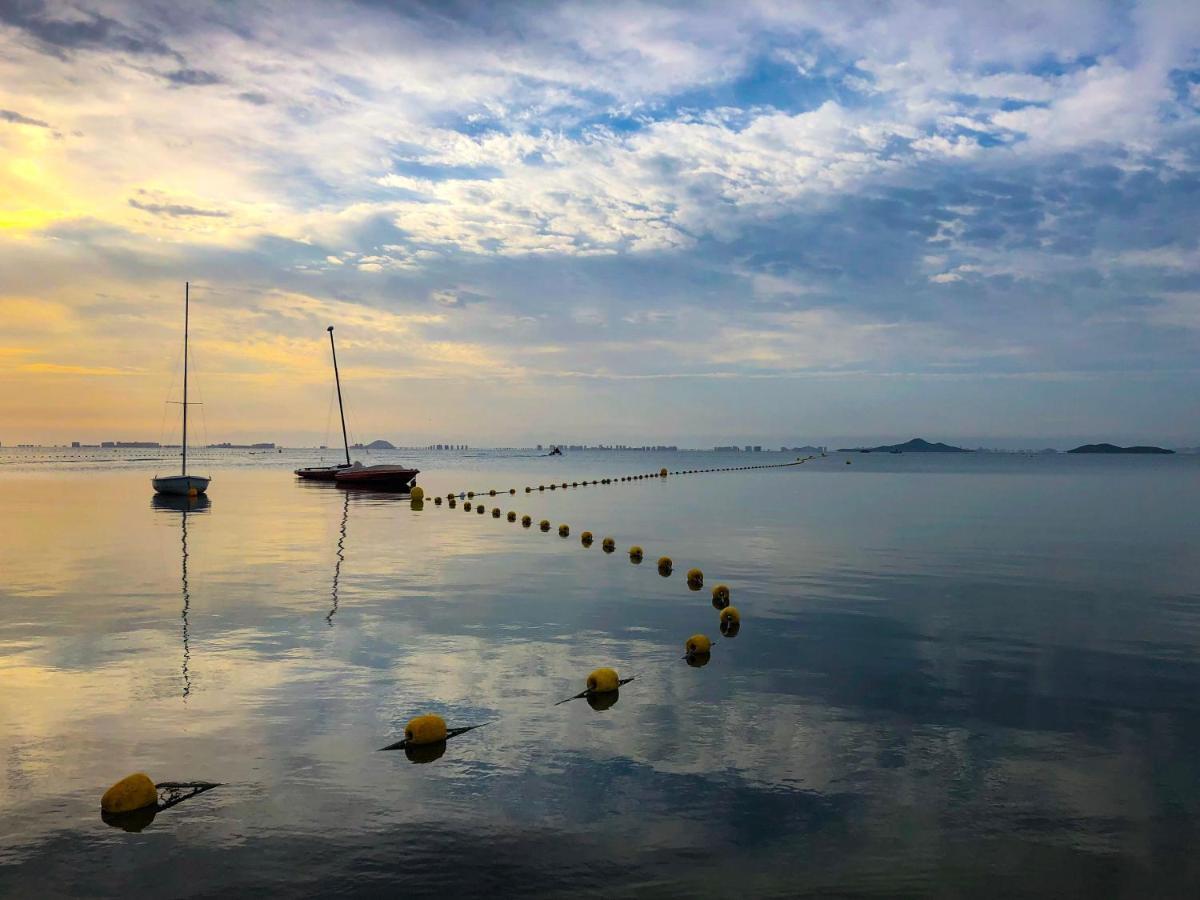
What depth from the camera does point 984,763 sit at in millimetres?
10273

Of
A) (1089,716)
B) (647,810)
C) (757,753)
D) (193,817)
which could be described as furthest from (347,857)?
(1089,716)

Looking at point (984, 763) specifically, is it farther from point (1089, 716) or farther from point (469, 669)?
point (469, 669)

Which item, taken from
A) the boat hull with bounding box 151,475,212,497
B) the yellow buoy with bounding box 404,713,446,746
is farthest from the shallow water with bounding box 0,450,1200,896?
the boat hull with bounding box 151,475,212,497

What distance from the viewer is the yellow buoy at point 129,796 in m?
8.70

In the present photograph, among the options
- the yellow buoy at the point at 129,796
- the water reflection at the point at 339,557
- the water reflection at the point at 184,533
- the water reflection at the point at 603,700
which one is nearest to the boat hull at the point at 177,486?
the water reflection at the point at 184,533

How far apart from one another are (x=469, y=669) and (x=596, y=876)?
7.15 meters

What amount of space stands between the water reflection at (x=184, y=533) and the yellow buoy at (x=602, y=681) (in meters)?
6.09

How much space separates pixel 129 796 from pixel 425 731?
10.8 ft

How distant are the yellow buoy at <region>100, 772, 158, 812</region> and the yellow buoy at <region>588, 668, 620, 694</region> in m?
6.10

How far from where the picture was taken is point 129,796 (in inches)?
344

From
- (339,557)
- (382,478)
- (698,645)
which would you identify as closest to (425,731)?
(698,645)

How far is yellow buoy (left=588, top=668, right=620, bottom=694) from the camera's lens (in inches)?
508

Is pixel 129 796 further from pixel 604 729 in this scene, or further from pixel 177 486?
pixel 177 486

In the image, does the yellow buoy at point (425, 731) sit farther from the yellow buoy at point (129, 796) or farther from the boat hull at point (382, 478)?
the boat hull at point (382, 478)
